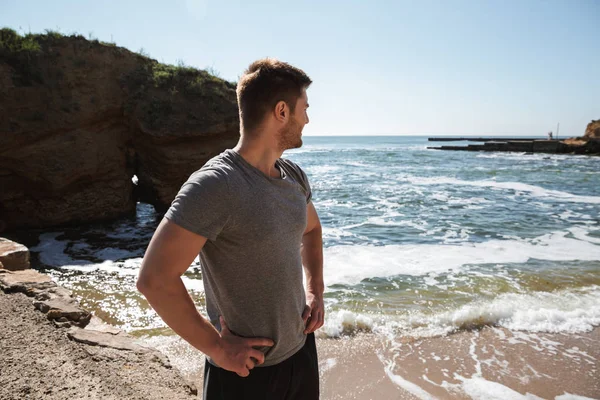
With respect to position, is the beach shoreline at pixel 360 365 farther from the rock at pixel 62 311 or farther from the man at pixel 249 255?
the man at pixel 249 255

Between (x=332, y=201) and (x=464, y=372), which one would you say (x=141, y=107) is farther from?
(x=464, y=372)

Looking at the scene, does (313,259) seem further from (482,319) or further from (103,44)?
(103,44)

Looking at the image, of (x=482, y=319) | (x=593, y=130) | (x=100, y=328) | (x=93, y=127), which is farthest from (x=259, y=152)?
→ (x=593, y=130)

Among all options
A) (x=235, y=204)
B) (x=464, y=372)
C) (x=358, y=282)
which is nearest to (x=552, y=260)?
(x=358, y=282)

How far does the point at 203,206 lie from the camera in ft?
4.11

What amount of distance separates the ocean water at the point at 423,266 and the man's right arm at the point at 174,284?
372cm

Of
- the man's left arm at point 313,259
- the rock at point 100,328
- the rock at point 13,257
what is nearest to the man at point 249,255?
the man's left arm at point 313,259

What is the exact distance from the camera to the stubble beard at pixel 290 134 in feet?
5.12

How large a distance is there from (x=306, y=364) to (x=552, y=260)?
7.90m

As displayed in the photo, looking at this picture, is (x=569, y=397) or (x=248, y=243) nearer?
(x=248, y=243)

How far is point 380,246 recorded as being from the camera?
29.8 feet

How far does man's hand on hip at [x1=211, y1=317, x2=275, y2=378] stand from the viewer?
1357mm

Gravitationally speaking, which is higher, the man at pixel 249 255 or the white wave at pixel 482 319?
the man at pixel 249 255

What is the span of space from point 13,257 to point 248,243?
4.68 metres
